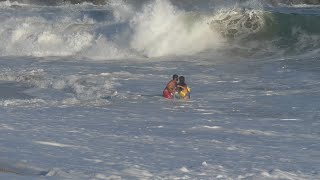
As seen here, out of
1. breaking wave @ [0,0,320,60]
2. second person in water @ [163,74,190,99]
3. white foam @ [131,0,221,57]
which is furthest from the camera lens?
A: white foam @ [131,0,221,57]

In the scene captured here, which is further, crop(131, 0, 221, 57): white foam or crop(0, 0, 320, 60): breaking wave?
crop(131, 0, 221, 57): white foam

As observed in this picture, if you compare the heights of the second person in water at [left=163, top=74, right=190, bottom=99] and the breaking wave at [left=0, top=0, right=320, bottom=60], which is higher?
the breaking wave at [left=0, top=0, right=320, bottom=60]

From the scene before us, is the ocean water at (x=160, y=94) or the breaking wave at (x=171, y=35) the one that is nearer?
the ocean water at (x=160, y=94)

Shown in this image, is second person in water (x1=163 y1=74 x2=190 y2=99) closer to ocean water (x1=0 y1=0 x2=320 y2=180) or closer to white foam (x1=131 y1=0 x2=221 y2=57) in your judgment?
ocean water (x1=0 y1=0 x2=320 y2=180)

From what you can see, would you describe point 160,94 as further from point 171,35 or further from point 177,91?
point 171,35

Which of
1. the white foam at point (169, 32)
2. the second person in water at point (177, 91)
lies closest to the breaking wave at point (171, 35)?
the white foam at point (169, 32)

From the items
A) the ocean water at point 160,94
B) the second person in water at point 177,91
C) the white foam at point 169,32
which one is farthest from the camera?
the white foam at point 169,32

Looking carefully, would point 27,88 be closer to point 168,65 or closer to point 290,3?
point 168,65

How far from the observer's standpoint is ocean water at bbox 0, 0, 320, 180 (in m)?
7.28

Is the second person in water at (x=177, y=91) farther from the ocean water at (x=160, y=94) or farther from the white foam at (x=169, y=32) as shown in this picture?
the white foam at (x=169, y=32)

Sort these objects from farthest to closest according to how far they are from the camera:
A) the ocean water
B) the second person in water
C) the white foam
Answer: the white foam
the second person in water
the ocean water

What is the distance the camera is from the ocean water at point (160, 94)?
7.28 m

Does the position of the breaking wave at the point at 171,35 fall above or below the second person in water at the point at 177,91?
above

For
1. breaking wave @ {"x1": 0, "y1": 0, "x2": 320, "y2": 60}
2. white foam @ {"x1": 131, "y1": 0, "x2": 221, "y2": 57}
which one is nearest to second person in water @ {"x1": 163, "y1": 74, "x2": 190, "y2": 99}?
breaking wave @ {"x1": 0, "y1": 0, "x2": 320, "y2": 60}
